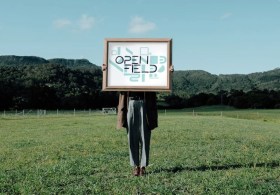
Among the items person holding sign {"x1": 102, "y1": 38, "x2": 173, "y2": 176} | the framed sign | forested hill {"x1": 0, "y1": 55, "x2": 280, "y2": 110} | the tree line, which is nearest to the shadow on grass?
person holding sign {"x1": 102, "y1": 38, "x2": 173, "y2": 176}

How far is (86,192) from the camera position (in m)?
6.87

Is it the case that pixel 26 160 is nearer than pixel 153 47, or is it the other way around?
pixel 153 47

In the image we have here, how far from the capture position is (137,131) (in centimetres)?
849

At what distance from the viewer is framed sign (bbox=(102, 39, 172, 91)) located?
8562 millimetres

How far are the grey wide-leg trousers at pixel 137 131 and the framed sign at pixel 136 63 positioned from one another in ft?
1.41

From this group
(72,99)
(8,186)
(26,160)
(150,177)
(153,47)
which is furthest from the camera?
(72,99)

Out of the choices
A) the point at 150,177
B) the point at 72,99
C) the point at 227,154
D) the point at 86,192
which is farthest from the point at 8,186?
the point at 72,99

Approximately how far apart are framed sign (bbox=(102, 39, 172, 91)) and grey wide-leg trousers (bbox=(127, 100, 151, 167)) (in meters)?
0.43

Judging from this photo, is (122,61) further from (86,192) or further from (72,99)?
(72,99)

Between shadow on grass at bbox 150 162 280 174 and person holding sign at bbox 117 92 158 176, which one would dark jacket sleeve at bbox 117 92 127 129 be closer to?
person holding sign at bbox 117 92 158 176

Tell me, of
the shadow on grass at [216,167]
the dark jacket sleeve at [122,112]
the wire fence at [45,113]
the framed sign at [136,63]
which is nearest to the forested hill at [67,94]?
the wire fence at [45,113]

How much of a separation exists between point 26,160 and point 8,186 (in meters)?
3.86

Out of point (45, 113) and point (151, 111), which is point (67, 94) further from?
point (151, 111)

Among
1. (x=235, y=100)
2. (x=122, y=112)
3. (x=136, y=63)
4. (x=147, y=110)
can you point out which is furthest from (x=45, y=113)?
(x=147, y=110)
